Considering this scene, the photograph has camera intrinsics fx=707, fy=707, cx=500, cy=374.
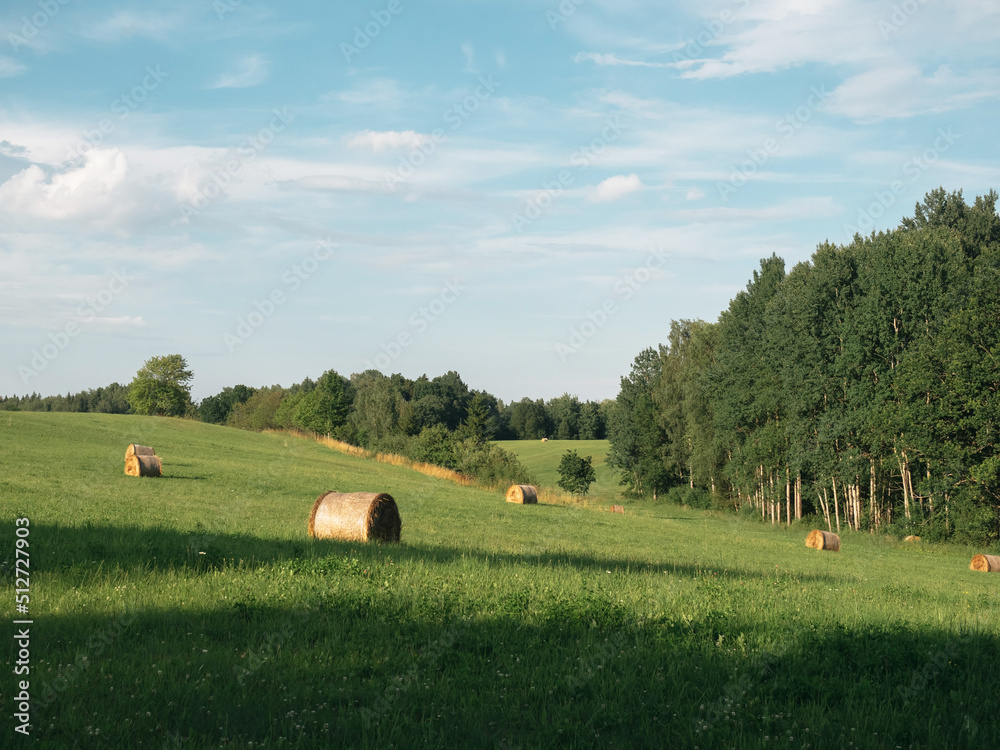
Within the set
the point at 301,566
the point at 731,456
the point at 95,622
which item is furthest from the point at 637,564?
the point at 731,456

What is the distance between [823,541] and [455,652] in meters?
30.0

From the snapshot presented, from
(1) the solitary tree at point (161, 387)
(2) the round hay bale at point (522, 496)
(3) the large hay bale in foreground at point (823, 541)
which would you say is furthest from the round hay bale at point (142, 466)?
(1) the solitary tree at point (161, 387)

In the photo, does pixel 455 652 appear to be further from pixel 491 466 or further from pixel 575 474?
pixel 575 474

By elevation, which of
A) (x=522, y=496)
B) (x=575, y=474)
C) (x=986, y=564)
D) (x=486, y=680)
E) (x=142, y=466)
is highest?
(x=142, y=466)

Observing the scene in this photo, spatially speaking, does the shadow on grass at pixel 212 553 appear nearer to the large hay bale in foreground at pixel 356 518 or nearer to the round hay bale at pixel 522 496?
the large hay bale in foreground at pixel 356 518

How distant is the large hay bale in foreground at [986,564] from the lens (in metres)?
28.0

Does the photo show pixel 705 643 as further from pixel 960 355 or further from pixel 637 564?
pixel 960 355

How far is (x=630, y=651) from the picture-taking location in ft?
24.5

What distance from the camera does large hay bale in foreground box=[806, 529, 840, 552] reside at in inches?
1282

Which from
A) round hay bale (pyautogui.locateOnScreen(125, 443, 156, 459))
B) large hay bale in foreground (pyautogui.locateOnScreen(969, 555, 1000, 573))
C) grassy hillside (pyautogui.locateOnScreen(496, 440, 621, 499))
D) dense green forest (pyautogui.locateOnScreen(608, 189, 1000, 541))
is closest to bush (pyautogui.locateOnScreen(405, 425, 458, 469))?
grassy hillside (pyautogui.locateOnScreen(496, 440, 621, 499))

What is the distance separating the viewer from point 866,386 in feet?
142

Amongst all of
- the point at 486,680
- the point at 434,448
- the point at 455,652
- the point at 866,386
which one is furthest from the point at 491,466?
the point at 486,680

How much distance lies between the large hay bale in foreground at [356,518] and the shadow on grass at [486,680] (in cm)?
694

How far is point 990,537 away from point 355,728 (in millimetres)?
41533
